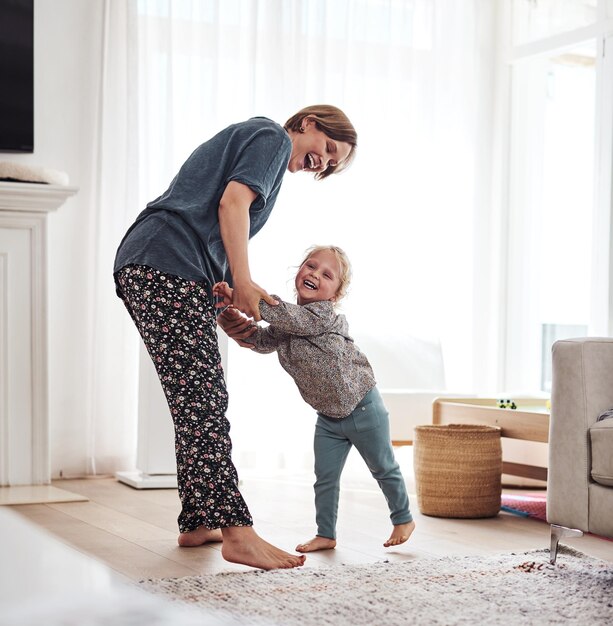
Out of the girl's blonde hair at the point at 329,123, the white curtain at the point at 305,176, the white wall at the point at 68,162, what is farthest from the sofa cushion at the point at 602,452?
the white wall at the point at 68,162

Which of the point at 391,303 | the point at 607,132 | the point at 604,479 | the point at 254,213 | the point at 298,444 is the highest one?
the point at 607,132

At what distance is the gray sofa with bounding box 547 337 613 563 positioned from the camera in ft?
7.20

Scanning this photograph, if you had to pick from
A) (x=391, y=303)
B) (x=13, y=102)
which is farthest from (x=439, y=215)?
(x=13, y=102)

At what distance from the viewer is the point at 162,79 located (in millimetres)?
3965

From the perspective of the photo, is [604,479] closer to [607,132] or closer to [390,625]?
[390,625]

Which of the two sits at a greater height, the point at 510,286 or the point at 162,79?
the point at 162,79

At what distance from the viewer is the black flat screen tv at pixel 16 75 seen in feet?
12.3

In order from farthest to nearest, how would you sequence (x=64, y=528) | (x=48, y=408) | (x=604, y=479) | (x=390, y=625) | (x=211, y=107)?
(x=211, y=107) < (x=48, y=408) < (x=64, y=528) < (x=604, y=479) < (x=390, y=625)

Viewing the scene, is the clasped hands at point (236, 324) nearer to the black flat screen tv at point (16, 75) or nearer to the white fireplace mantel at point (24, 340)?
the white fireplace mantel at point (24, 340)

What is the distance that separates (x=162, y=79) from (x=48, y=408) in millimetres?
1412

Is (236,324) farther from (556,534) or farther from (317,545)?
(556,534)

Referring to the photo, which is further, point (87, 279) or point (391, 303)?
point (391, 303)

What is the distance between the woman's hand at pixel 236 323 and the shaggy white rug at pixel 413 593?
2.05 ft

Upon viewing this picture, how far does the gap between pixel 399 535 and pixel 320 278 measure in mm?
691
